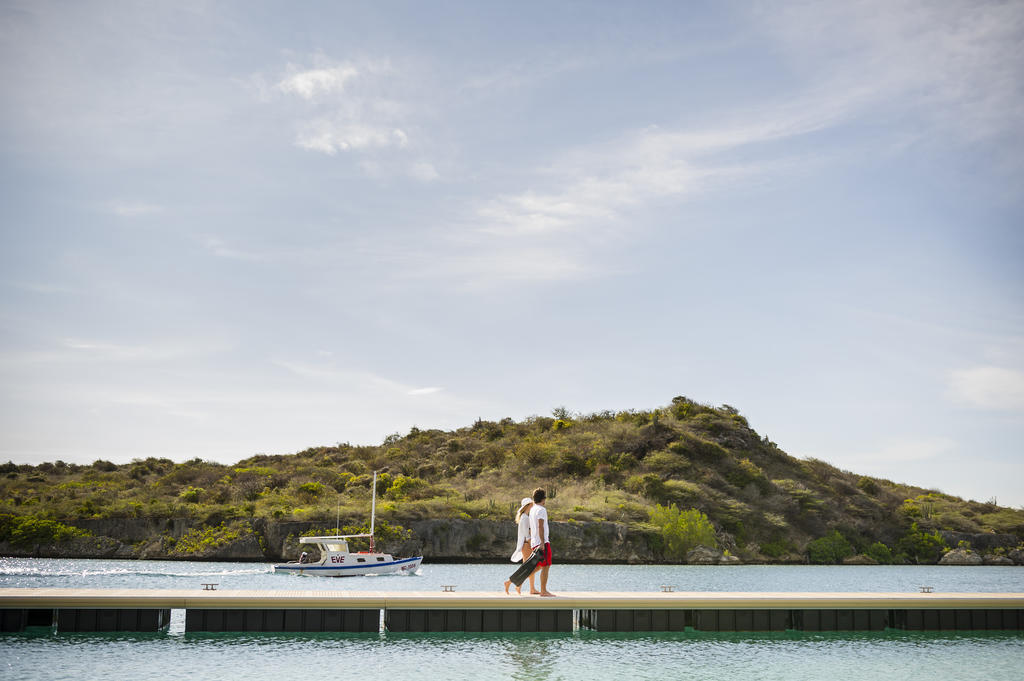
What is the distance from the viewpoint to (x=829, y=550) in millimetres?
93938

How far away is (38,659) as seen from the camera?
15.2 metres

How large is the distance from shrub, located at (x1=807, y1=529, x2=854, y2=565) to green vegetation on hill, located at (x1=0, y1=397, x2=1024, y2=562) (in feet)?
0.50

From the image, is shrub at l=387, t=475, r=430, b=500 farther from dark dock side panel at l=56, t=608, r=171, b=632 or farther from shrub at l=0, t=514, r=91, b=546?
dark dock side panel at l=56, t=608, r=171, b=632

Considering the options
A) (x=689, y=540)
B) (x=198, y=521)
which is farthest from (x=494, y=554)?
(x=198, y=521)

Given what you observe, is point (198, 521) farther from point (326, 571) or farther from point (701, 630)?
point (701, 630)

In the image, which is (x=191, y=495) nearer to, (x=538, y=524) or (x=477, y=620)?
(x=477, y=620)

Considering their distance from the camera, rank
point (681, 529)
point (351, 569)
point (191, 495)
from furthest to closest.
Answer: point (191, 495), point (681, 529), point (351, 569)

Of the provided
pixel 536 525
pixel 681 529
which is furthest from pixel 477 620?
pixel 681 529

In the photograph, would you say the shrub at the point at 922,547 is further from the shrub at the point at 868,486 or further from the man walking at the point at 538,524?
the man walking at the point at 538,524

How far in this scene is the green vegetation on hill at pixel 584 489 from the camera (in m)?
77.4

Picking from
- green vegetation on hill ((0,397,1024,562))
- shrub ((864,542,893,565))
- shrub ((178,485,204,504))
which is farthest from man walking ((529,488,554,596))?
shrub ((864,542,893,565))

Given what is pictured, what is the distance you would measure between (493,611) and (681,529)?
212 ft

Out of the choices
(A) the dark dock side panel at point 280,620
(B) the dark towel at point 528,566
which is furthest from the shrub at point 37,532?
(B) the dark towel at point 528,566

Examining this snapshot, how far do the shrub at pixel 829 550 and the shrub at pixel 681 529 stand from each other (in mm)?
15788
